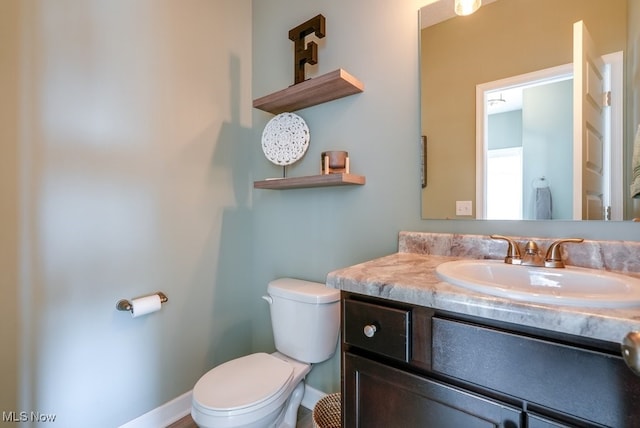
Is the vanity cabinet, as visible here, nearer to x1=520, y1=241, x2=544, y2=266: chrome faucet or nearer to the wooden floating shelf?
x1=520, y1=241, x2=544, y2=266: chrome faucet

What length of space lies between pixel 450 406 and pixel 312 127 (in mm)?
1372

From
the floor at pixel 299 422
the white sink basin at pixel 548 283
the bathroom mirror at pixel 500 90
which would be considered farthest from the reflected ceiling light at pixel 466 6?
the floor at pixel 299 422

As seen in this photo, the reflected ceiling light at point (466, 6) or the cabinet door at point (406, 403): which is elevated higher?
the reflected ceiling light at point (466, 6)

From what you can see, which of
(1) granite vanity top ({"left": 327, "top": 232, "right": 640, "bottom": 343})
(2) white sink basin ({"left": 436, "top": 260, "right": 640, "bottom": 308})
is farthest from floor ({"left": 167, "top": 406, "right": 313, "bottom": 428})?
(2) white sink basin ({"left": 436, "top": 260, "right": 640, "bottom": 308})

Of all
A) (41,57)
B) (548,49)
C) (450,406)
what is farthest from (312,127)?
(450,406)

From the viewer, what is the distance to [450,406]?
0.67 metres

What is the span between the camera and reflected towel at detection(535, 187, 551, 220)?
100 cm

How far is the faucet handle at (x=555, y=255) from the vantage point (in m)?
0.90

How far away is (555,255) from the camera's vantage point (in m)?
0.90

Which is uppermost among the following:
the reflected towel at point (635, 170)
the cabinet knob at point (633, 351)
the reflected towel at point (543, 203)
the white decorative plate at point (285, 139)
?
the white decorative plate at point (285, 139)

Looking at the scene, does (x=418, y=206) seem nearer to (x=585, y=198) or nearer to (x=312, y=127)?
(x=585, y=198)

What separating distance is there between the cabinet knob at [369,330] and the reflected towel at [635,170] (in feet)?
2.95

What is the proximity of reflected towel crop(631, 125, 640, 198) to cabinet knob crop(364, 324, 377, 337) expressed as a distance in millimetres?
900

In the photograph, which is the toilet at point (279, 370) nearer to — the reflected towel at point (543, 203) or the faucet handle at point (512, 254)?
the faucet handle at point (512, 254)
